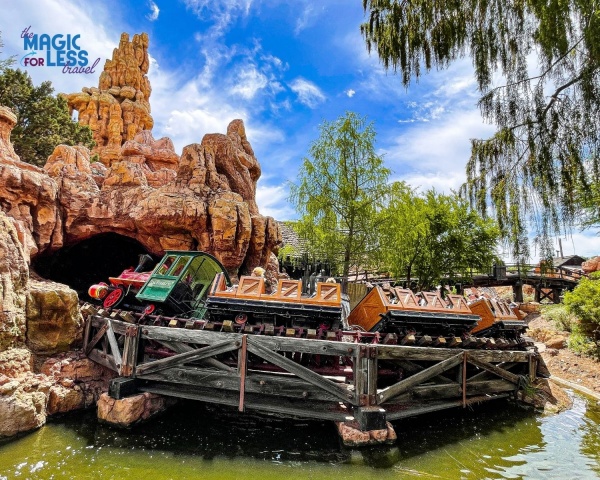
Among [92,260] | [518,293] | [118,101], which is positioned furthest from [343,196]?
[118,101]

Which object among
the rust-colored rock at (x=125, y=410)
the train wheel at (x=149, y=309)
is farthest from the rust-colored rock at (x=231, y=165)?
the rust-colored rock at (x=125, y=410)

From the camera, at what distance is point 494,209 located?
10.3 ft

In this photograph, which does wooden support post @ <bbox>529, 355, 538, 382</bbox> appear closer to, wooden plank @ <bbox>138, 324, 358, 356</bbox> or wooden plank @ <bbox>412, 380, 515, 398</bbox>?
wooden plank @ <bbox>412, 380, 515, 398</bbox>

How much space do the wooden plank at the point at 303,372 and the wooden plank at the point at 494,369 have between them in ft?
9.42

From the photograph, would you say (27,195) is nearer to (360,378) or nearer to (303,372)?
(303,372)

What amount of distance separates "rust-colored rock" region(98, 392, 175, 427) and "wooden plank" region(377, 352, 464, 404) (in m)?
4.35

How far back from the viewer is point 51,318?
747cm

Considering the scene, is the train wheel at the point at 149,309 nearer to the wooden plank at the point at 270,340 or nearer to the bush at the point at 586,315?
the wooden plank at the point at 270,340

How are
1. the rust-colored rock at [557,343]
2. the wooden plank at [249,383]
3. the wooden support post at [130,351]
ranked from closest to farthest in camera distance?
the wooden plank at [249,383] < the wooden support post at [130,351] < the rust-colored rock at [557,343]

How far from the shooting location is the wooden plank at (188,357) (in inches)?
252

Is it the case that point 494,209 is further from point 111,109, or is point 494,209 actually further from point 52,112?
point 111,109

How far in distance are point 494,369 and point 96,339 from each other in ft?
28.6

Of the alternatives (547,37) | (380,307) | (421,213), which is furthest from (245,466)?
(421,213)

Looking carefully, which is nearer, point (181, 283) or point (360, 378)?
point (360, 378)
